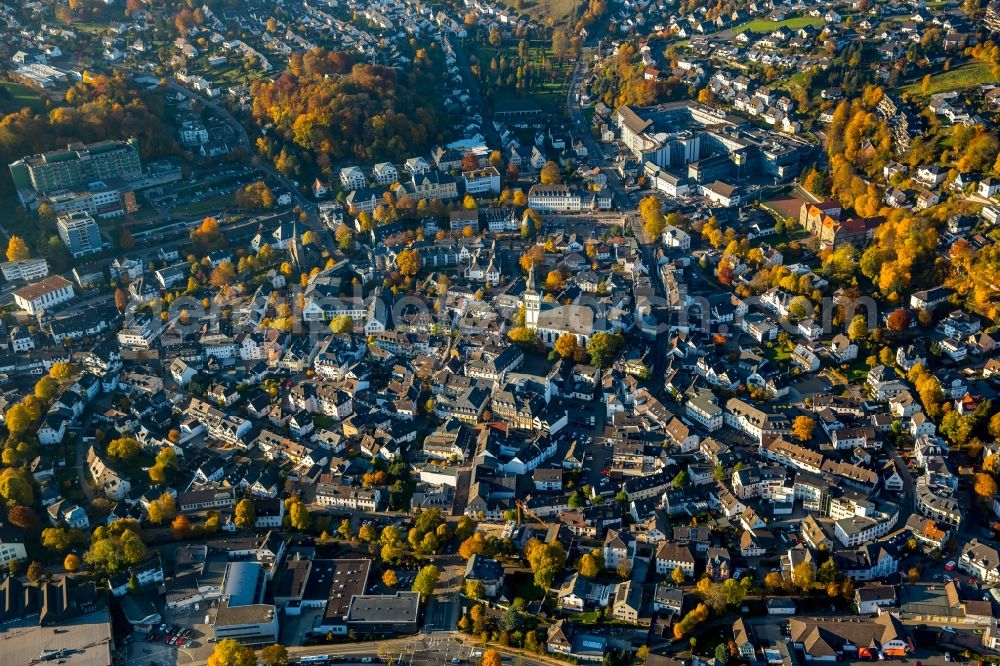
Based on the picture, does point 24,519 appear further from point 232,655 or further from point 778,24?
point 778,24

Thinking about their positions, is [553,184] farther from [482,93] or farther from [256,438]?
[256,438]

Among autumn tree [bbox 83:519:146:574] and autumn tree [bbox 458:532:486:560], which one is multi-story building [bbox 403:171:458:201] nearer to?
autumn tree [bbox 458:532:486:560]

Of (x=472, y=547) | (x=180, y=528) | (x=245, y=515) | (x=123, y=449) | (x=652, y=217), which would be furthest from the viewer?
(x=652, y=217)

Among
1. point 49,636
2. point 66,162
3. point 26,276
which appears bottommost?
point 49,636

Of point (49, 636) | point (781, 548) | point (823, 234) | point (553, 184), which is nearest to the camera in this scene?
point (49, 636)

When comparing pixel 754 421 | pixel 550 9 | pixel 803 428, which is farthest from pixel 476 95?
pixel 803 428

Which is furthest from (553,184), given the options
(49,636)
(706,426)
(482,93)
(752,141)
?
(49,636)
